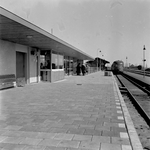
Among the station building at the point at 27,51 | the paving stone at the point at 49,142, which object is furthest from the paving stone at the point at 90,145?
the station building at the point at 27,51

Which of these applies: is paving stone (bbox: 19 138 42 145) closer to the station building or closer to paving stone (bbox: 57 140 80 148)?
paving stone (bbox: 57 140 80 148)

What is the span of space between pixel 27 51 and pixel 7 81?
4025 mm

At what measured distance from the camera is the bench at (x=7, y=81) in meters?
11.4

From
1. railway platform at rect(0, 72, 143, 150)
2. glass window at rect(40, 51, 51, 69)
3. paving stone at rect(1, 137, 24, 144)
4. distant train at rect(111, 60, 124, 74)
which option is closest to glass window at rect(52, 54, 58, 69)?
glass window at rect(40, 51, 51, 69)

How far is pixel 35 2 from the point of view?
17.3ft

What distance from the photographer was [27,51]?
15312 millimetres

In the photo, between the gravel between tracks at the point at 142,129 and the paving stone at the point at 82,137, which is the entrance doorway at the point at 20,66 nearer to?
the gravel between tracks at the point at 142,129

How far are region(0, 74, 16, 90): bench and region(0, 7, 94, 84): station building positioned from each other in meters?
0.23

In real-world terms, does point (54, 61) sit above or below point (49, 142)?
above

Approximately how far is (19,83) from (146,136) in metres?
10.2

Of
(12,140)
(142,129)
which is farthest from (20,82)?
(12,140)

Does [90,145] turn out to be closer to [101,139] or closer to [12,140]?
[101,139]

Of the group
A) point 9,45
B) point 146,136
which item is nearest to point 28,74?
point 9,45

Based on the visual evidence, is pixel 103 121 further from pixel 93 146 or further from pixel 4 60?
pixel 4 60
